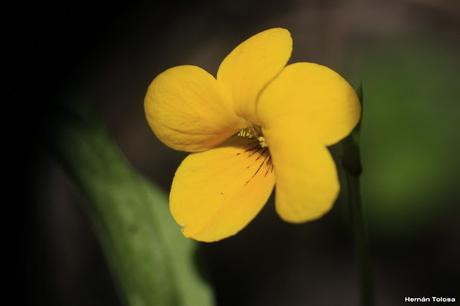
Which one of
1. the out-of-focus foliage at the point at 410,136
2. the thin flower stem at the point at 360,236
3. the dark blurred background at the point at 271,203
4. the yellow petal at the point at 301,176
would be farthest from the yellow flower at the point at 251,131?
the out-of-focus foliage at the point at 410,136

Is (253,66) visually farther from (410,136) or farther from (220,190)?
(410,136)

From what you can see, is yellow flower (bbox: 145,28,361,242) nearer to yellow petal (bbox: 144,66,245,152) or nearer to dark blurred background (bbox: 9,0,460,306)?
yellow petal (bbox: 144,66,245,152)

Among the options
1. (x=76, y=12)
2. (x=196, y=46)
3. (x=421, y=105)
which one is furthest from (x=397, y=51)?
(x=76, y=12)

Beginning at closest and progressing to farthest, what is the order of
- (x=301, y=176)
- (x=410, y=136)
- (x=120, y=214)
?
1. (x=301, y=176)
2. (x=120, y=214)
3. (x=410, y=136)

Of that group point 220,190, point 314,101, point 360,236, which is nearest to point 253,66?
point 314,101

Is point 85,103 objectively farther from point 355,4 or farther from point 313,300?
point 355,4

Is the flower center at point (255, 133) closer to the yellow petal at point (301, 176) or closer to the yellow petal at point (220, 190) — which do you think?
the yellow petal at point (220, 190)

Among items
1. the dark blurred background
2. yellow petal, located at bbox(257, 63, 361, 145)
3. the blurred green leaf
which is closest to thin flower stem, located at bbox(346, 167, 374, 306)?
yellow petal, located at bbox(257, 63, 361, 145)
